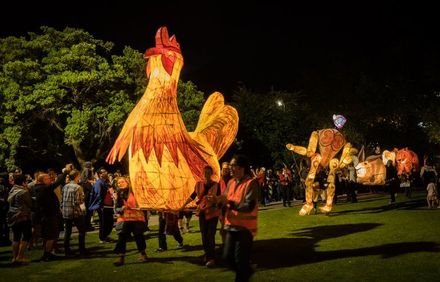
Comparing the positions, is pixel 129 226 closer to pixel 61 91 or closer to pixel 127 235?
pixel 127 235

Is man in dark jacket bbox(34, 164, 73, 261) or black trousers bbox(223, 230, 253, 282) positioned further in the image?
man in dark jacket bbox(34, 164, 73, 261)

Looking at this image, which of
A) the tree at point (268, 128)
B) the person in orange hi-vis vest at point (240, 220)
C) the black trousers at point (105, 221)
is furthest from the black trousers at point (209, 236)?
the tree at point (268, 128)

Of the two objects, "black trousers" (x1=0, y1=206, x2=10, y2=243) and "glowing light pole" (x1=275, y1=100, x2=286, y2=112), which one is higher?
"glowing light pole" (x1=275, y1=100, x2=286, y2=112)

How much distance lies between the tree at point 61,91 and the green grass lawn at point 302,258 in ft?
43.3

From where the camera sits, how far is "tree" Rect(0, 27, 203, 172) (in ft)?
85.5

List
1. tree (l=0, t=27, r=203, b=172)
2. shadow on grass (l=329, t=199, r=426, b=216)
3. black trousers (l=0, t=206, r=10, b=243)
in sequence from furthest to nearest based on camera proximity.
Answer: tree (l=0, t=27, r=203, b=172)
shadow on grass (l=329, t=199, r=426, b=216)
black trousers (l=0, t=206, r=10, b=243)

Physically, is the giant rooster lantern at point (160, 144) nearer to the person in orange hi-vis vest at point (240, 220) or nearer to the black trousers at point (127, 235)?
the black trousers at point (127, 235)

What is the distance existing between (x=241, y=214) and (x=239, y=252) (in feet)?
1.70

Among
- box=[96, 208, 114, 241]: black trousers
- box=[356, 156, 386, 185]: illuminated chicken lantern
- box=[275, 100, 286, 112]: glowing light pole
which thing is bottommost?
box=[96, 208, 114, 241]: black trousers

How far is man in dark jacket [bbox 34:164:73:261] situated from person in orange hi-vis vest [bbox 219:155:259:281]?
531cm

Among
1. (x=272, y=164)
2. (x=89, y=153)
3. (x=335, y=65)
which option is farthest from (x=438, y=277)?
(x=335, y=65)

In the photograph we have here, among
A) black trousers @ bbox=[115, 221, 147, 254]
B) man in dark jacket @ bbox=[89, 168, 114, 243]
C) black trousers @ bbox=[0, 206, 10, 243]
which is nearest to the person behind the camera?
black trousers @ bbox=[115, 221, 147, 254]

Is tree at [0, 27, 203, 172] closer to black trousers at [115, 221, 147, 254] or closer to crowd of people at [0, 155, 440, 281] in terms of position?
crowd of people at [0, 155, 440, 281]

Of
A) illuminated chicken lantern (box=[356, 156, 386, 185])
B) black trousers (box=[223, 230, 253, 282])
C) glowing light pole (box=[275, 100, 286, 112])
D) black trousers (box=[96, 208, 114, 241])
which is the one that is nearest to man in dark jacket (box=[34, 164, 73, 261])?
black trousers (box=[96, 208, 114, 241])
